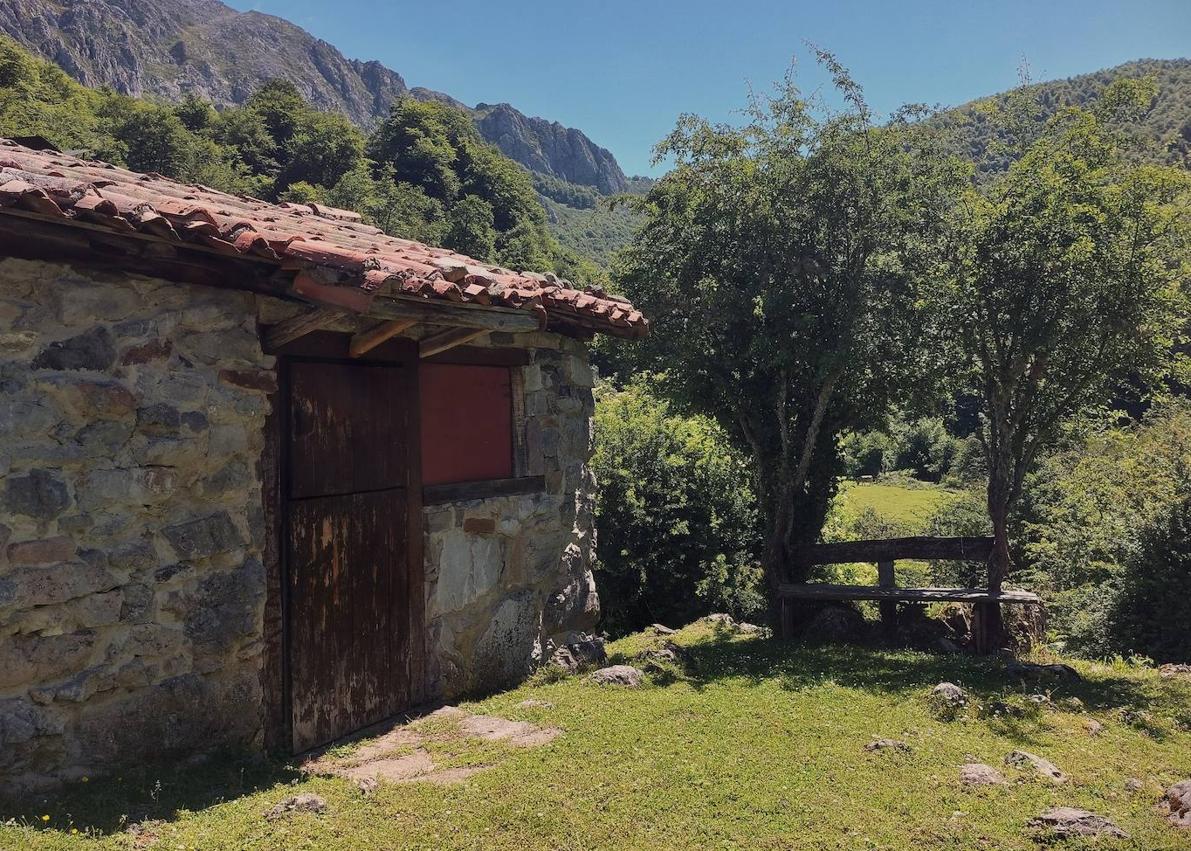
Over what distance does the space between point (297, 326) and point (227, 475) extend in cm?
89

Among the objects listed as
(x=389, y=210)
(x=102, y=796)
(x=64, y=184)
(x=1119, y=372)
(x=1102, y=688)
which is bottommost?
(x=1102, y=688)

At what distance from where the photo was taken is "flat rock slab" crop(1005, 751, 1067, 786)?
4.13 m

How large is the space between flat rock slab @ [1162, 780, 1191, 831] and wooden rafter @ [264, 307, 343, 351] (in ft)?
15.6

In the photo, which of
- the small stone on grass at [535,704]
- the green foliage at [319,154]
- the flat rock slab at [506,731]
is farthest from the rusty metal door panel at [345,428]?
the green foliage at [319,154]

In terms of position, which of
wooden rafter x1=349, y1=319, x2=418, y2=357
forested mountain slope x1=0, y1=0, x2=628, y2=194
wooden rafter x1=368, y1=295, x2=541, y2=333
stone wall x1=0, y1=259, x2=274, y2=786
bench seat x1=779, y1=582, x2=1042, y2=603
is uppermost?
forested mountain slope x1=0, y1=0, x2=628, y2=194

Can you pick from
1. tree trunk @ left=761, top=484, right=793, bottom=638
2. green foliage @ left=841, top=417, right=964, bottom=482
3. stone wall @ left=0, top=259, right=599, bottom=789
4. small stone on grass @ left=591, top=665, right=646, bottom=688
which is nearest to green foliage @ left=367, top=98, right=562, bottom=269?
green foliage @ left=841, top=417, right=964, bottom=482

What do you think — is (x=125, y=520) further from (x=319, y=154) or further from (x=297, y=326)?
(x=319, y=154)

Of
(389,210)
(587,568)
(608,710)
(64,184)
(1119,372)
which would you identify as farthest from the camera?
(389,210)

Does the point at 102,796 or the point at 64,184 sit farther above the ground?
the point at 64,184

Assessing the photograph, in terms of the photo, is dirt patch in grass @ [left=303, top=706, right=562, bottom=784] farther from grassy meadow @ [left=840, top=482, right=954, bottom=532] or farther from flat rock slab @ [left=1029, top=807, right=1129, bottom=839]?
grassy meadow @ [left=840, top=482, right=954, bottom=532]

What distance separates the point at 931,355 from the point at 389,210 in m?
32.1

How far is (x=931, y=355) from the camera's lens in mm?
8102

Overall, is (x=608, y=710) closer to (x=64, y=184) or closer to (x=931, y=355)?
(x=64, y=184)

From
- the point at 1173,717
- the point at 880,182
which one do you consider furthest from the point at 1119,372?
the point at 1173,717
